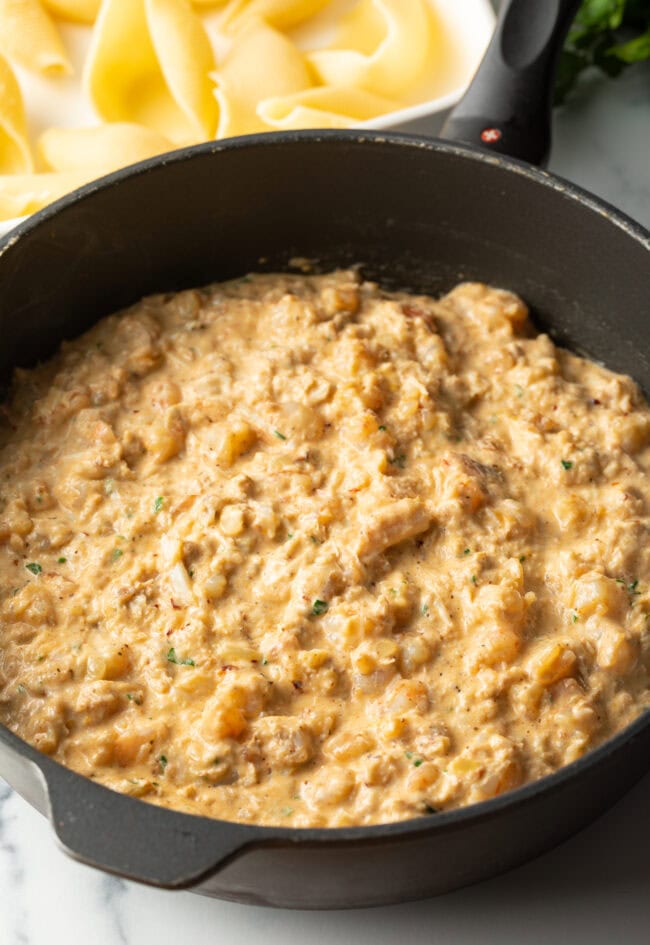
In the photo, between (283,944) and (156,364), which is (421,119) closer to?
(156,364)

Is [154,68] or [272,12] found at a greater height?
[272,12]

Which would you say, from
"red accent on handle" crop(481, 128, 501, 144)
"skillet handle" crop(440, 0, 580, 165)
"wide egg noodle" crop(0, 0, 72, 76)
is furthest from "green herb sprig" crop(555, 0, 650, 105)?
"wide egg noodle" crop(0, 0, 72, 76)

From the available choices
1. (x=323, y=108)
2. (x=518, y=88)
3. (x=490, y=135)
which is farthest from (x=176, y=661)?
(x=323, y=108)

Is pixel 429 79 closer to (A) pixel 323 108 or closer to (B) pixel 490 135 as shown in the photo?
(A) pixel 323 108

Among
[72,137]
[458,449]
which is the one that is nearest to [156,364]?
[458,449]

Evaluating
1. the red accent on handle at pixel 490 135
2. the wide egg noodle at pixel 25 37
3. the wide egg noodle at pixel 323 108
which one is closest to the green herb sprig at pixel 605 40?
the wide egg noodle at pixel 323 108
